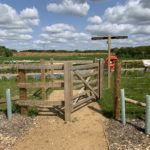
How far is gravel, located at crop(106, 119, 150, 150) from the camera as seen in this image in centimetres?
648

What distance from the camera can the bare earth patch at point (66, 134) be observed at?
6.63 m

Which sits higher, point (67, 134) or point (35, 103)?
point (35, 103)

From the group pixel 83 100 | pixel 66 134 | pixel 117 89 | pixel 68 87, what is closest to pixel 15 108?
pixel 68 87

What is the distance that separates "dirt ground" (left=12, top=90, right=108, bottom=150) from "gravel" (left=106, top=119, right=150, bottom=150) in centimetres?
18

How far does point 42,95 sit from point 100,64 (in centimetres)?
237

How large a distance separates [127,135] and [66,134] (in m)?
1.36

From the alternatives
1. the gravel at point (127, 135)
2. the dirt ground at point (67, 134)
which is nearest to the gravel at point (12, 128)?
the dirt ground at point (67, 134)

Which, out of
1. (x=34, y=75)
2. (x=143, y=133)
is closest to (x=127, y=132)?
(x=143, y=133)

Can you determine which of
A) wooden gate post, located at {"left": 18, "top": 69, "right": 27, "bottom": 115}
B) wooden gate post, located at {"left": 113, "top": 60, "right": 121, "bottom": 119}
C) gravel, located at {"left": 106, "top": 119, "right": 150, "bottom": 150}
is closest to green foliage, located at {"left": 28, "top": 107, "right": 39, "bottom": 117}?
wooden gate post, located at {"left": 18, "top": 69, "right": 27, "bottom": 115}

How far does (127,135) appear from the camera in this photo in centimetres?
706

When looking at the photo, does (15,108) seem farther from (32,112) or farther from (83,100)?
(83,100)

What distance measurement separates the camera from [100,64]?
11.6 m

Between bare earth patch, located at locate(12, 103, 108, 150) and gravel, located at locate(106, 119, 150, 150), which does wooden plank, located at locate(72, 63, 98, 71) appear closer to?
bare earth patch, located at locate(12, 103, 108, 150)

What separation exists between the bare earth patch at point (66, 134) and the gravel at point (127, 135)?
0.18 meters
